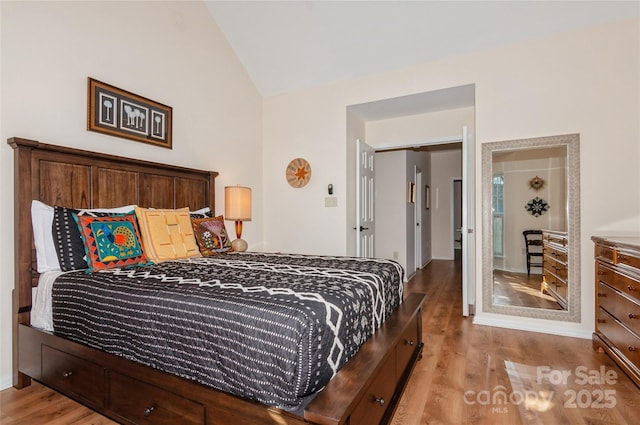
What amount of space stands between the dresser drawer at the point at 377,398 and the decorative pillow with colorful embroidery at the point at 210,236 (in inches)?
72.3

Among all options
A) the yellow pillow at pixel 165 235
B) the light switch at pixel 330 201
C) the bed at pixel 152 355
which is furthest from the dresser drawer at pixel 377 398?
the light switch at pixel 330 201

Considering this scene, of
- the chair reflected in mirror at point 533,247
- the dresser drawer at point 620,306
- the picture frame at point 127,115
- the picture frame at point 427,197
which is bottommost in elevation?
the dresser drawer at point 620,306

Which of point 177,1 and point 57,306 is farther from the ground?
point 177,1

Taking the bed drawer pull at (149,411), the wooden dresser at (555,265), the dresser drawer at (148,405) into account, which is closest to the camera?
the dresser drawer at (148,405)

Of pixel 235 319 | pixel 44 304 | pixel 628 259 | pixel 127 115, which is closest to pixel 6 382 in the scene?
pixel 44 304

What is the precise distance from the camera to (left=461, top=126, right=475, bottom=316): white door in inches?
136

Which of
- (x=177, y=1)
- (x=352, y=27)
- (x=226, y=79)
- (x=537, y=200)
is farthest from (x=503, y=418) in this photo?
(x=177, y=1)

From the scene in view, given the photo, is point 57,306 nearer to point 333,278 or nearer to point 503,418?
point 333,278

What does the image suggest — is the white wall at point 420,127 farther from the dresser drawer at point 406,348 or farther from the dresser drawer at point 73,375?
the dresser drawer at point 73,375

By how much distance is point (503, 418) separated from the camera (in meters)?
1.74

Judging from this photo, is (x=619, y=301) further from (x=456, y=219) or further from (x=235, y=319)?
(x=456, y=219)

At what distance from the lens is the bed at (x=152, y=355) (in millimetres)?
1224

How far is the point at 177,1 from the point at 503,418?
4403 millimetres

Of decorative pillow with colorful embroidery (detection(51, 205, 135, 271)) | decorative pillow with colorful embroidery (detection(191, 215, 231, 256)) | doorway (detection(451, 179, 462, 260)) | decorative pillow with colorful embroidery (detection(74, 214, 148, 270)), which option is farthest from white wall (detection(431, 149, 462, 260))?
decorative pillow with colorful embroidery (detection(51, 205, 135, 271))
